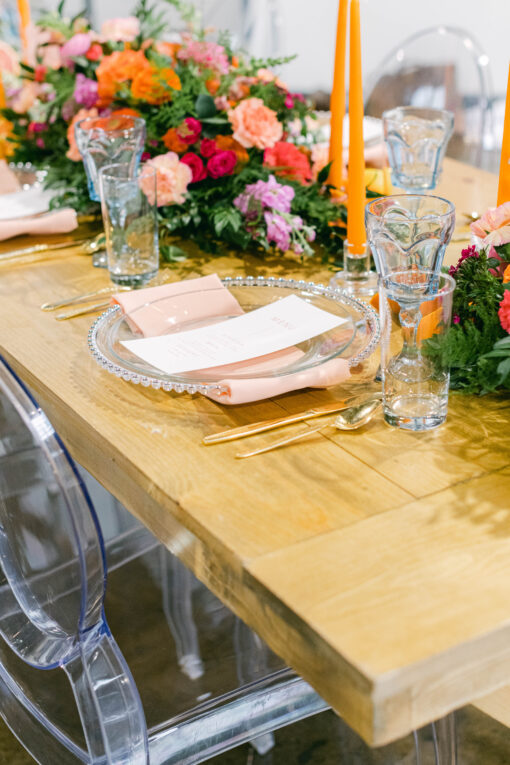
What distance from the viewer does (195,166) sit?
1465 mm

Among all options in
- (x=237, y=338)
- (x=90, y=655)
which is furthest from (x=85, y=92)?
(x=90, y=655)

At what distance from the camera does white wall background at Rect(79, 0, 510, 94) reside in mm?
4133

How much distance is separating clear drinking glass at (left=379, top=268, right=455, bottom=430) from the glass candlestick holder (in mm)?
353

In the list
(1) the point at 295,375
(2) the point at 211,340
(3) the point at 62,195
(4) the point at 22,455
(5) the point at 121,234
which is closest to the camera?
(4) the point at 22,455

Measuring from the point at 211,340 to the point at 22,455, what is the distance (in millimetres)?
317

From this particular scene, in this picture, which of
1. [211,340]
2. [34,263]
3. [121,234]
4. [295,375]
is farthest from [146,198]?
[295,375]

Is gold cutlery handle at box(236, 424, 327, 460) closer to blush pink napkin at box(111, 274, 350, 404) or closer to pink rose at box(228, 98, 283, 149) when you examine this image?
blush pink napkin at box(111, 274, 350, 404)

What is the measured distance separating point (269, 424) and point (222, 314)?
0.30 metres

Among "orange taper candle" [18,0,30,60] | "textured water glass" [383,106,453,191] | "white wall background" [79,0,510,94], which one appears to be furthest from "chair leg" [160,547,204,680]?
"white wall background" [79,0,510,94]

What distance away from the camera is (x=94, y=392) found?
3.29 ft

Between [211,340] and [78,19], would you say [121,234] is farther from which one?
[78,19]

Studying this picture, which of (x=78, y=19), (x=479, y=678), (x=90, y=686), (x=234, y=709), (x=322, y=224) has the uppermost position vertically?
(x=78, y=19)

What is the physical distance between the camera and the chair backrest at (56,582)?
0.73m

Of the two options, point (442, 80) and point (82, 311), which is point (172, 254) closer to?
point (82, 311)
